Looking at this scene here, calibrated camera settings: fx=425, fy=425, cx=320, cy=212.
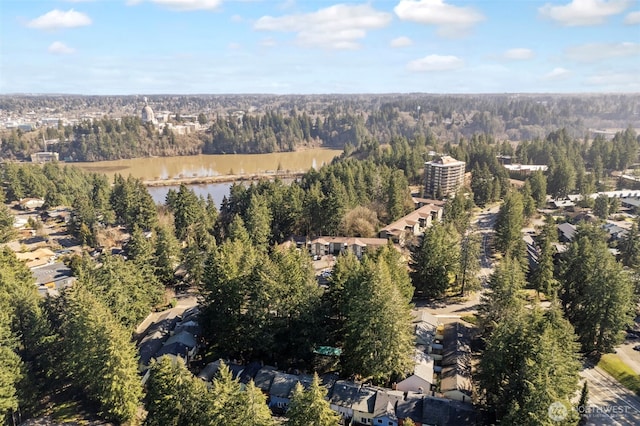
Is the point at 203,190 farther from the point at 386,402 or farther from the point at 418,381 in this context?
the point at 386,402

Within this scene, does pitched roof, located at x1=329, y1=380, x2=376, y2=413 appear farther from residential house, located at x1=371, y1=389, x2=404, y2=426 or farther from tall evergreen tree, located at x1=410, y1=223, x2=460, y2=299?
tall evergreen tree, located at x1=410, y1=223, x2=460, y2=299

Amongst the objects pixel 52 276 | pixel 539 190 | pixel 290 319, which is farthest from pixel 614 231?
pixel 52 276

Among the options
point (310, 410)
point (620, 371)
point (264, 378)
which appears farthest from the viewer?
point (620, 371)

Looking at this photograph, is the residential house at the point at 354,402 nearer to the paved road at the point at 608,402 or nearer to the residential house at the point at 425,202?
the paved road at the point at 608,402

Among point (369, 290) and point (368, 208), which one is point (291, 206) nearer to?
point (368, 208)

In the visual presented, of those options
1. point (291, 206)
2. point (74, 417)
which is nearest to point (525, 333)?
point (74, 417)

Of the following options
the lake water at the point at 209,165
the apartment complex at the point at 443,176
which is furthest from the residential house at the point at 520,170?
the lake water at the point at 209,165
